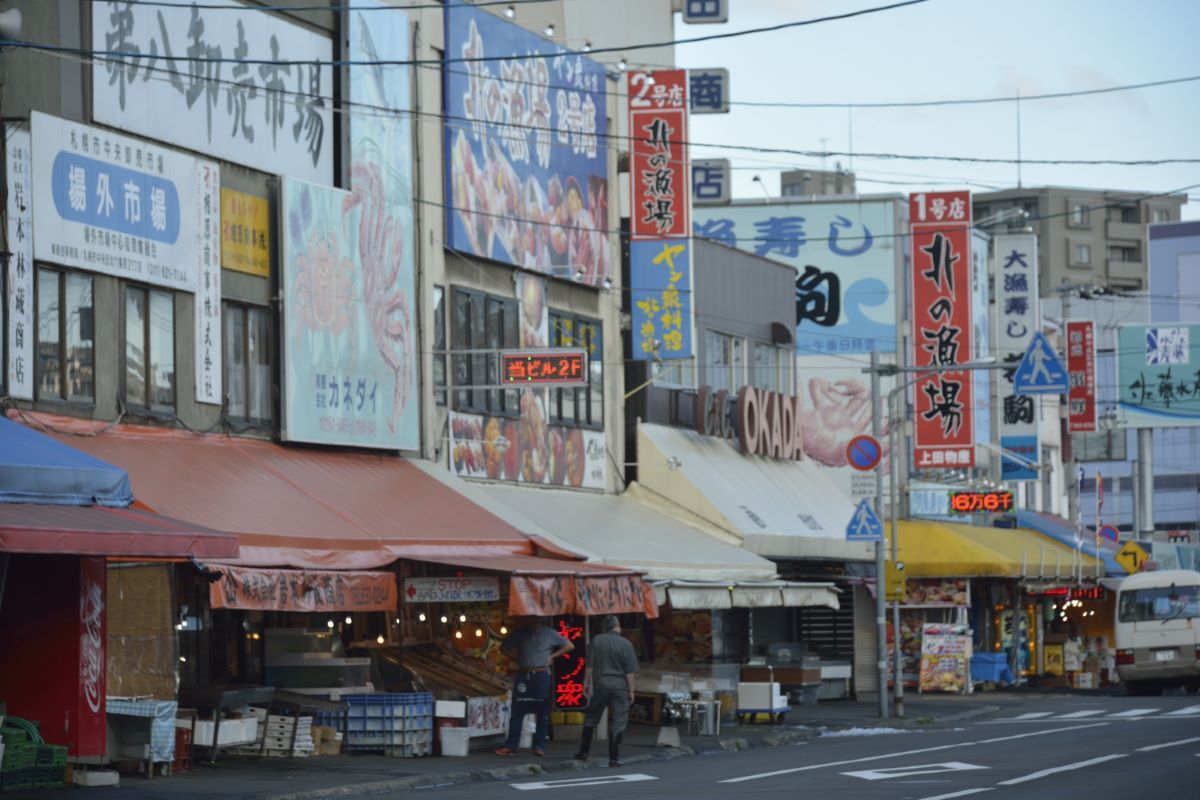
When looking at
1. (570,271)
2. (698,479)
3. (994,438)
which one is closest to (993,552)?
(994,438)

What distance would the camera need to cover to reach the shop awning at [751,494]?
3347 centimetres

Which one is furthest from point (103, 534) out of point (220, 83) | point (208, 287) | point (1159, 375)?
point (1159, 375)

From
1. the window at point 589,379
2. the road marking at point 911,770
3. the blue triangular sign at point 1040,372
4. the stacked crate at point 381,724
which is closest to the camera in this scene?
the road marking at point 911,770

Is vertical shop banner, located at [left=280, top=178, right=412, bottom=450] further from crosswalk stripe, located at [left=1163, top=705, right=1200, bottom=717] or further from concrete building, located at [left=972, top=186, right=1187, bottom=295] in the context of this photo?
concrete building, located at [left=972, top=186, right=1187, bottom=295]

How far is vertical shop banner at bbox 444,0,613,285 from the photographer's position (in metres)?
29.2

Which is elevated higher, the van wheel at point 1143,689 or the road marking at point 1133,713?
the road marking at point 1133,713

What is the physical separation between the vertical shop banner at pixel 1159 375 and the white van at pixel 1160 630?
2081 cm

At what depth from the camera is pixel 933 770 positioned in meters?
20.7

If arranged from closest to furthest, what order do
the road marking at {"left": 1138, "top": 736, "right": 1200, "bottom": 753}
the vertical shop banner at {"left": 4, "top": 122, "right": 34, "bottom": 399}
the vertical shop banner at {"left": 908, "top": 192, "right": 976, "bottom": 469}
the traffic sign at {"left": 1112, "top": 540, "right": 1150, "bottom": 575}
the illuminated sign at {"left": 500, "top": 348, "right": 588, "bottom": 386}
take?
the vertical shop banner at {"left": 4, "top": 122, "right": 34, "bottom": 399} < the road marking at {"left": 1138, "top": 736, "right": 1200, "bottom": 753} < the illuminated sign at {"left": 500, "top": 348, "right": 588, "bottom": 386} < the vertical shop banner at {"left": 908, "top": 192, "right": 976, "bottom": 469} < the traffic sign at {"left": 1112, "top": 540, "right": 1150, "bottom": 575}

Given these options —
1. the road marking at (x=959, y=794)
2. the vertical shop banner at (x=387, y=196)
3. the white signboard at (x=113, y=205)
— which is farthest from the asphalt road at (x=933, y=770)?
the white signboard at (x=113, y=205)

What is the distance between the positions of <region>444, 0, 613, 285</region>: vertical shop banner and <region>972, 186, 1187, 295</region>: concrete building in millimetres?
81130

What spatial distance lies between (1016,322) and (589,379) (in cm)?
2664

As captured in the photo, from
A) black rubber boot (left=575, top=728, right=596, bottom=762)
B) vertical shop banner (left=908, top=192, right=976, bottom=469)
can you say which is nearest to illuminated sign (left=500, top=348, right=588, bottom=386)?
black rubber boot (left=575, top=728, right=596, bottom=762)

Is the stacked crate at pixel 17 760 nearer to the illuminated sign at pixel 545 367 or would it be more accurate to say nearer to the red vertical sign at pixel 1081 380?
the illuminated sign at pixel 545 367
